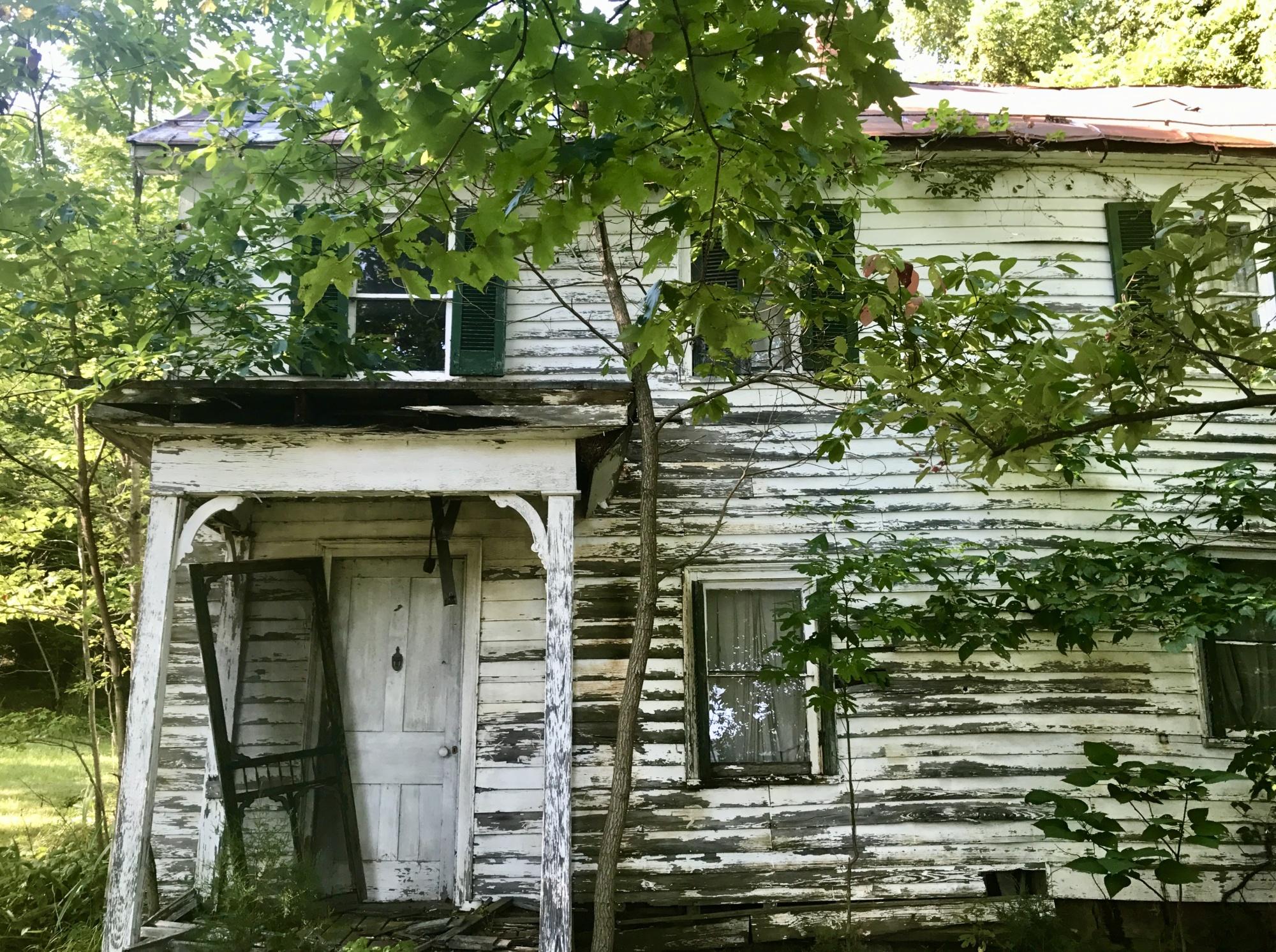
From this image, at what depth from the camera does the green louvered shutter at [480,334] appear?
613 cm

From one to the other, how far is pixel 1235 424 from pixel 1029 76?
15.9 meters

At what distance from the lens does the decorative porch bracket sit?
3.90 meters

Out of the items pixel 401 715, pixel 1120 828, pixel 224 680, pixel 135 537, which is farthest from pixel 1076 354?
pixel 135 537

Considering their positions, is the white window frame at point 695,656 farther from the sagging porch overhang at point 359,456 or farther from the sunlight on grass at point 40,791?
the sunlight on grass at point 40,791

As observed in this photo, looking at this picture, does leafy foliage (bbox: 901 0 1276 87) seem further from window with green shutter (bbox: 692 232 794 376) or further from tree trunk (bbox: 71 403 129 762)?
tree trunk (bbox: 71 403 129 762)

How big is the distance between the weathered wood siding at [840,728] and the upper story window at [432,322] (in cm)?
18

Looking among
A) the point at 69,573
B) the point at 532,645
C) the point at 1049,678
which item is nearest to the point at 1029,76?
the point at 1049,678

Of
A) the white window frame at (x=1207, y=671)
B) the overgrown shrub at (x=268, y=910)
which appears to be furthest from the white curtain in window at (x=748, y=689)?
the white window frame at (x=1207, y=671)

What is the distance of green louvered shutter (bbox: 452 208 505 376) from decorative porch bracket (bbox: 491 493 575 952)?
2023mm

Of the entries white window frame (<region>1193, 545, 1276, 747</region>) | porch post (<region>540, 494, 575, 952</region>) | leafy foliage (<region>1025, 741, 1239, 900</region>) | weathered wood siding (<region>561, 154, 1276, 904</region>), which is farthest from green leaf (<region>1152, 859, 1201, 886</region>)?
porch post (<region>540, 494, 575, 952</region>)

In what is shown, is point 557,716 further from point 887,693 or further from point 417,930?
point 887,693

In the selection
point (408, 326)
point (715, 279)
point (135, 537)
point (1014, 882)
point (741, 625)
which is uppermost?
point (715, 279)

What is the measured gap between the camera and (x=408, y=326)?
6426 mm

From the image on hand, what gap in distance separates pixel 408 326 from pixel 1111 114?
231 inches
